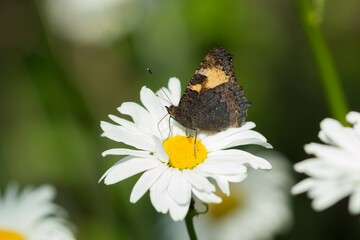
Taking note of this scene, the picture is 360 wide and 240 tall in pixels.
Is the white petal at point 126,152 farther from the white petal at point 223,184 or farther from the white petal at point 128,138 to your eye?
the white petal at point 223,184

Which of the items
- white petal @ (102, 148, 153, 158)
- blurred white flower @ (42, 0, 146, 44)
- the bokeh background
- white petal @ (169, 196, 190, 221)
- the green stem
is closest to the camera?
white petal @ (169, 196, 190, 221)

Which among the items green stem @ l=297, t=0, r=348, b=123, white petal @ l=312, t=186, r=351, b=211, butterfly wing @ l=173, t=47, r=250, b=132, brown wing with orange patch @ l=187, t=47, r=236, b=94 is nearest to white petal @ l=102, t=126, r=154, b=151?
butterfly wing @ l=173, t=47, r=250, b=132

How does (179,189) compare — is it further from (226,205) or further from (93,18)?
(93,18)

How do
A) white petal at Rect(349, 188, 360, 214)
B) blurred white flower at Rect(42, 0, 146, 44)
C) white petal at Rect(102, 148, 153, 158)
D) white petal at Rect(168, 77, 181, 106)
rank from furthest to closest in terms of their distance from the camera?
blurred white flower at Rect(42, 0, 146, 44), white petal at Rect(168, 77, 181, 106), white petal at Rect(102, 148, 153, 158), white petal at Rect(349, 188, 360, 214)

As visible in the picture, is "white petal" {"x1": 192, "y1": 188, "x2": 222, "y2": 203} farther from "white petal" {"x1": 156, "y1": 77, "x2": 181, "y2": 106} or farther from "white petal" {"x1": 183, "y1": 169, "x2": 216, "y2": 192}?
"white petal" {"x1": 156, "y1": 77, "x2": 181, "y2": 106}

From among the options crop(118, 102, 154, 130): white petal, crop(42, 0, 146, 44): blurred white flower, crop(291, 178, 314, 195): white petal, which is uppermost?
crop(42, 0, 146, 44): blurred white flower

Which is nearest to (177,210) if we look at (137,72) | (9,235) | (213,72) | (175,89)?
(175,89)

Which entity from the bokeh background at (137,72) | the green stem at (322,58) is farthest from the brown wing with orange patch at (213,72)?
the bokeh background at (137,72)

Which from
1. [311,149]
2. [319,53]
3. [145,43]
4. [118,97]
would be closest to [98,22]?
[145,43]

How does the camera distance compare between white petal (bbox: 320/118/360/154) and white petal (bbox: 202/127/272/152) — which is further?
white petal (bbox: 202/127/272/152)
